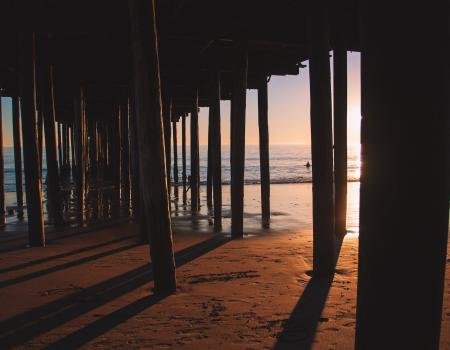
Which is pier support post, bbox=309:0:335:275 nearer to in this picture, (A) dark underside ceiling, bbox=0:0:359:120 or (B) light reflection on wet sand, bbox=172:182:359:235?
(A) dark underside ceiling, bbox=0:0:359:120

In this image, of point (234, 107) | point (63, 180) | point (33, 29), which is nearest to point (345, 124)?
point (234, 107)

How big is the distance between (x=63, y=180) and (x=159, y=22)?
56.8 feet

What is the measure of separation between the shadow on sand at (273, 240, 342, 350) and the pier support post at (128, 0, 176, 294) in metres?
1.38

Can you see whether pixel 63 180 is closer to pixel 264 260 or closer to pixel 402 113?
pixel 264 260

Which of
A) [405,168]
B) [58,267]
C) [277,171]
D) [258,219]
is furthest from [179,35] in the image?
[277,171]

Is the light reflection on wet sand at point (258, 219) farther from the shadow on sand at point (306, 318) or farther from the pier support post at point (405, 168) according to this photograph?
the pier support post at point (405, 168)

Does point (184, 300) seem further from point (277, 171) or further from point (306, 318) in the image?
point (277, 171)

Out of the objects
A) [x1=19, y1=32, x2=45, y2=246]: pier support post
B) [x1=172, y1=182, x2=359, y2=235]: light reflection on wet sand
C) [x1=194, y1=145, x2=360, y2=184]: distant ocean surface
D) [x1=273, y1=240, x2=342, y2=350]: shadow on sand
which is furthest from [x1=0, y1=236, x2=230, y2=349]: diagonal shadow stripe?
[x1=194, y1=145, x2=360, y2=184]: distant ocean surface

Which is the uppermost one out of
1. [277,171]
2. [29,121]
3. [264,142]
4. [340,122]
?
[29,121]

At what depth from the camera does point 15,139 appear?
36.9 ft

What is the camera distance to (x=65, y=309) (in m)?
3.84

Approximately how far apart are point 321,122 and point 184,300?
2388 millimetres

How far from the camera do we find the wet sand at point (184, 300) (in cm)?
319

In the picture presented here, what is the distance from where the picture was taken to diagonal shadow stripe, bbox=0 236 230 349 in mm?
3293
